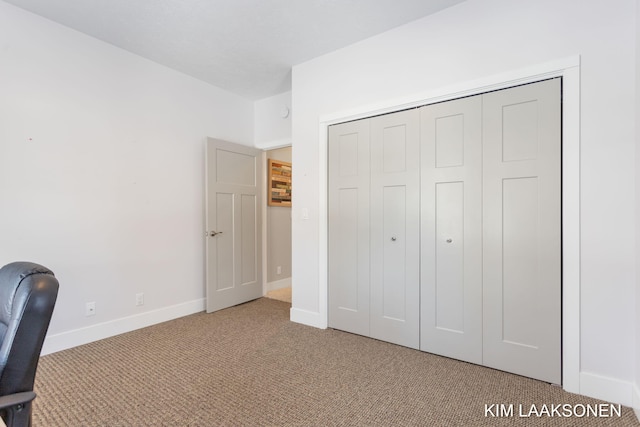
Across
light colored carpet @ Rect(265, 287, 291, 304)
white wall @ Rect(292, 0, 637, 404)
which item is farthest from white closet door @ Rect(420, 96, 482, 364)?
light colored carpet @ Rect(265, 287, 291, 304)

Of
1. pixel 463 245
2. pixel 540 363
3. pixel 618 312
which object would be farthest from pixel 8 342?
pixel 618 312

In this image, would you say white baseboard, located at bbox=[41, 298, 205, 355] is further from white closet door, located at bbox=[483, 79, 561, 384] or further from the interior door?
white closet door, located at bbox=[483, 79, 561, 384]

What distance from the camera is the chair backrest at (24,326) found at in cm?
105

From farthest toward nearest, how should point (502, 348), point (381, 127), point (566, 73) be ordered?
point (381, 127) → point (502, 348) → point (566, 73)

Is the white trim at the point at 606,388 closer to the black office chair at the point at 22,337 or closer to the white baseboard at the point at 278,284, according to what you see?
the black office chair at the point at 22,337

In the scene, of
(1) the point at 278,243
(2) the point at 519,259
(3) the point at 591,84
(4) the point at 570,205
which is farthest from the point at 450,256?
(1) the point at 278,243

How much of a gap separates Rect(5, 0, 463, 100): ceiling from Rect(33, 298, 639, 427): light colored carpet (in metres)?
2.75

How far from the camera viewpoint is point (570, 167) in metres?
2.05

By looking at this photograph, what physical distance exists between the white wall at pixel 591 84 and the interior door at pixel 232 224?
218 centimetres

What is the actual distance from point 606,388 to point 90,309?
3.94m

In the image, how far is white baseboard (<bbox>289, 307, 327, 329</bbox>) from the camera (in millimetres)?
3232

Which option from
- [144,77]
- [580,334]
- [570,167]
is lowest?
[580,334]

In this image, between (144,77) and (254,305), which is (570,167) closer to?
(254,305)

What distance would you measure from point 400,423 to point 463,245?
1338 millimetres
